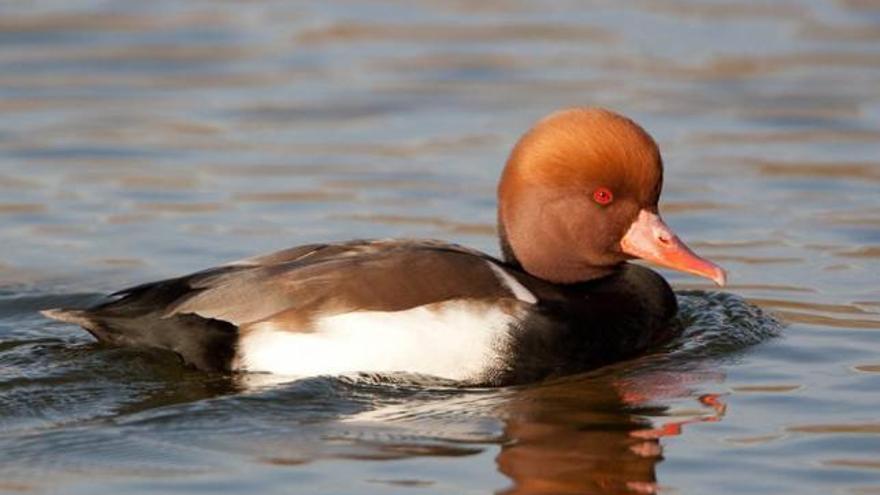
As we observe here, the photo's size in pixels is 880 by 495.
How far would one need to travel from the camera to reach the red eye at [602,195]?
895 centimetres

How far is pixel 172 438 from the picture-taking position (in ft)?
26.0

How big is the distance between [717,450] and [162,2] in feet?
33.5

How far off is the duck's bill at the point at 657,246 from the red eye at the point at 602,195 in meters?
0.19

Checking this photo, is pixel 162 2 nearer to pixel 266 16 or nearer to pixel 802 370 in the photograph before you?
pixel 266 16

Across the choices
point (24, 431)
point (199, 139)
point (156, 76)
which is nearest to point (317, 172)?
point (199, 139)

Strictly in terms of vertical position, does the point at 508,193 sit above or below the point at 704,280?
above

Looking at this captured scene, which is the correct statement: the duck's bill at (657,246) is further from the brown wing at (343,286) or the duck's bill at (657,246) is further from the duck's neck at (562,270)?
the brown wing at (343,286)

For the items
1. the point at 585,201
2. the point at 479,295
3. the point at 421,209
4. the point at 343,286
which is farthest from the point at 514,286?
the point at 421,209

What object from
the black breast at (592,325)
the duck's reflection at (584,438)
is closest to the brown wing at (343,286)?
the black breast at (592,325)

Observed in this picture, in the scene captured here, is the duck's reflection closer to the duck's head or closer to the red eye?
the duck's head

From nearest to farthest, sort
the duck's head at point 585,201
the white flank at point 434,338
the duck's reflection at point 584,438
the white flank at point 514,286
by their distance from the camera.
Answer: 1. the duck's reflection at point 584,438
2. the white flank at point 434,338
3. the white flank at point 514,286
4. the duck's head at point 585,201

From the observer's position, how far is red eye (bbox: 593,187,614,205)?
29.3ft

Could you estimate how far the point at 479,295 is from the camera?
28.2 feet

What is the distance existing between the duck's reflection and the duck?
231 millimetres
